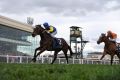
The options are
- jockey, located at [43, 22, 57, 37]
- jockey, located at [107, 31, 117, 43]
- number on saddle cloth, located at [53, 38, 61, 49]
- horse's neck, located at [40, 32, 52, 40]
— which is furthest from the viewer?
jockey, located at [107, 31, 117, 43]

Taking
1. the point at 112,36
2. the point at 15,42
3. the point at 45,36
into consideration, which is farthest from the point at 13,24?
the point at 45,36

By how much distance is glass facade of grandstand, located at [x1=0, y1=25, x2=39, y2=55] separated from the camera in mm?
57125

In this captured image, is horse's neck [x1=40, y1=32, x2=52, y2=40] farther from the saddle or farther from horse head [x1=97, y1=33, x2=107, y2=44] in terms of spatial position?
horse head [x1=97, y1=33, x2=107, y2=44]

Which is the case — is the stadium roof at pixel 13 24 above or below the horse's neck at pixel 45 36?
above

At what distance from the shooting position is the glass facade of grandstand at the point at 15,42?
2249 inches

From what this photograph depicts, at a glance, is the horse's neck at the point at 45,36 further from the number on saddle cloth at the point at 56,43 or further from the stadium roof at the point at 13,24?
the stadium roof at the point at 13,24

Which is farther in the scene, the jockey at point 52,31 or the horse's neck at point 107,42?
the horse's neck at point 107,42

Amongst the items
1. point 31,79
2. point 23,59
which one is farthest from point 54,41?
point 31,79

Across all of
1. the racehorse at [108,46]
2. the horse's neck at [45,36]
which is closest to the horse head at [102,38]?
the racehorse at [108,46]

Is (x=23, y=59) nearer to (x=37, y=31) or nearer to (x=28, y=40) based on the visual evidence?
(x=37, y=31)

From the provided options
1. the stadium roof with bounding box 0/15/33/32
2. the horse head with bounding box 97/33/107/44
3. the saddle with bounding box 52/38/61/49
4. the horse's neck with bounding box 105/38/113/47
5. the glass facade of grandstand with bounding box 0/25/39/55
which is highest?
the stadium roof with bounding box 0/15/33/32

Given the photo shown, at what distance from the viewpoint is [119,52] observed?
2362cm

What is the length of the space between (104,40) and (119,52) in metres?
1.70

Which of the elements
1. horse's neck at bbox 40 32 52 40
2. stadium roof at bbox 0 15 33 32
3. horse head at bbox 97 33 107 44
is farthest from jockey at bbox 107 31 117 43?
stadium roof at bbox 0 15 33 32
